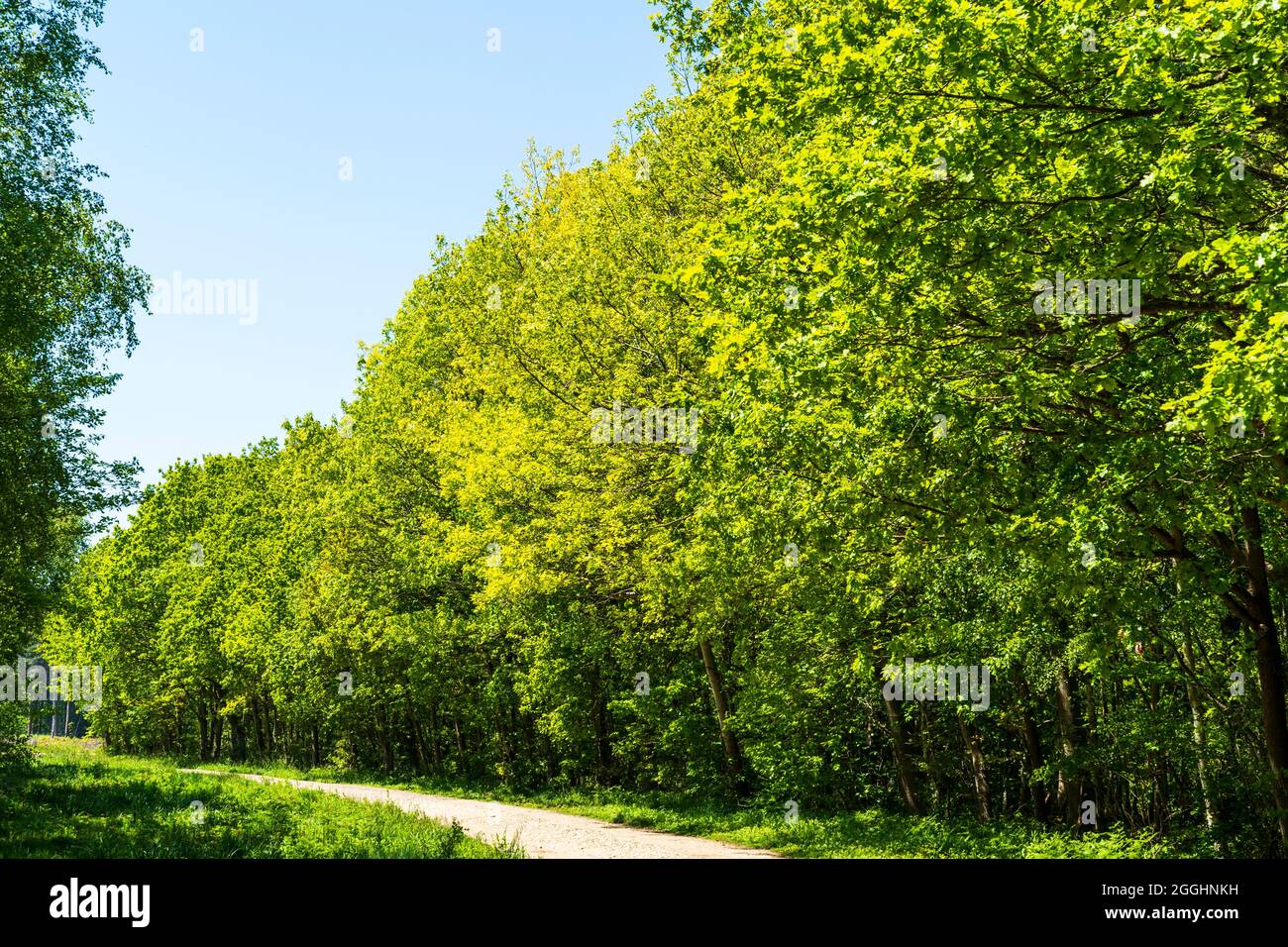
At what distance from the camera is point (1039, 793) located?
22.2 m

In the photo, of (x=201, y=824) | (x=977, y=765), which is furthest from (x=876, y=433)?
(x=977, y=765)

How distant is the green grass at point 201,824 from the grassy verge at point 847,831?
5044 mm

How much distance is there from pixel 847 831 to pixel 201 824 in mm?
10899

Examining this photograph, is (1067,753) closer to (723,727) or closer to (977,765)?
(977,765)

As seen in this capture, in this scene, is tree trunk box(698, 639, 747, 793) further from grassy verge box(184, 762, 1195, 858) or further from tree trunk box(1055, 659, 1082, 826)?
tree trunk box(1055, 659, 1082, 826)

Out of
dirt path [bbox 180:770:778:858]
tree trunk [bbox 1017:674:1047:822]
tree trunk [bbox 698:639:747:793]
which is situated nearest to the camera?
dirt path [bbox 180:770:778:858]

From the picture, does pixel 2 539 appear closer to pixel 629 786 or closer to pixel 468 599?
pixel 468 599

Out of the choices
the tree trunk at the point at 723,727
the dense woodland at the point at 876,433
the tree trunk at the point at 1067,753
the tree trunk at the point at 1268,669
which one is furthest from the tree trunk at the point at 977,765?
the tree trunk at the point at 1268,669

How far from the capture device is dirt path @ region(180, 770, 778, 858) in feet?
50.7

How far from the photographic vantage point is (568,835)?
18.0 meters

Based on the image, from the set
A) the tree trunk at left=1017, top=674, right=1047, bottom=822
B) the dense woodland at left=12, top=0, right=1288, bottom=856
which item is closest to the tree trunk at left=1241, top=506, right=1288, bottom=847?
the dense woodland at left=12, top=0, right=1288, bottom=856

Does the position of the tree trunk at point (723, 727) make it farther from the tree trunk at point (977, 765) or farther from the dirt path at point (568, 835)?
the tree trunk at point (977, 765)

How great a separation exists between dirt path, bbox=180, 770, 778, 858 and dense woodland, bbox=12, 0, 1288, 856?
3.79 metres
